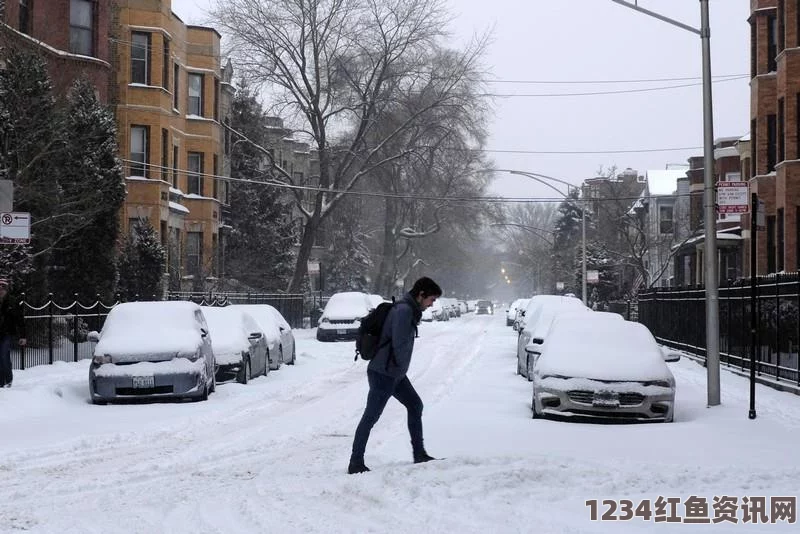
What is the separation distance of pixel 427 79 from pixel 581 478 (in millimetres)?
45024

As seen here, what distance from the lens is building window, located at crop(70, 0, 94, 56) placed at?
37656 millimetres

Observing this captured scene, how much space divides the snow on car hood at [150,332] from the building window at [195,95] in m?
31.9

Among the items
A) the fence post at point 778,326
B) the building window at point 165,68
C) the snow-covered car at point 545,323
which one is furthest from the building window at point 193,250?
the fence post at point 778,326

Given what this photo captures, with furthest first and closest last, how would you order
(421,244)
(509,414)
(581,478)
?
(421,244)
(509,414)
(581,478)

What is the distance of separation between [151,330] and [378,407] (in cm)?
925

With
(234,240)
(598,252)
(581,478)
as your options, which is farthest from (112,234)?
(598,252)

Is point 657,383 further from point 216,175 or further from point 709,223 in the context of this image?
point 216,175

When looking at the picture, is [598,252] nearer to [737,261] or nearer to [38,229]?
[737,261]

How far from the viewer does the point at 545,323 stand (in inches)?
1002

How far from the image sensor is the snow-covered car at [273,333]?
25781 mm

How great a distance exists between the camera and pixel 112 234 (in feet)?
103

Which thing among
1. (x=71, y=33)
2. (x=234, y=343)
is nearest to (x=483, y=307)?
(x=71, y=33)

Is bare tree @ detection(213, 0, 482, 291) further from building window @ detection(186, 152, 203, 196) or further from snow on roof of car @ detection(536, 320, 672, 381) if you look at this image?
snow on roof of car @ detection(536, 320, 672, 381)

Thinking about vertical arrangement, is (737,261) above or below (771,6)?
below
